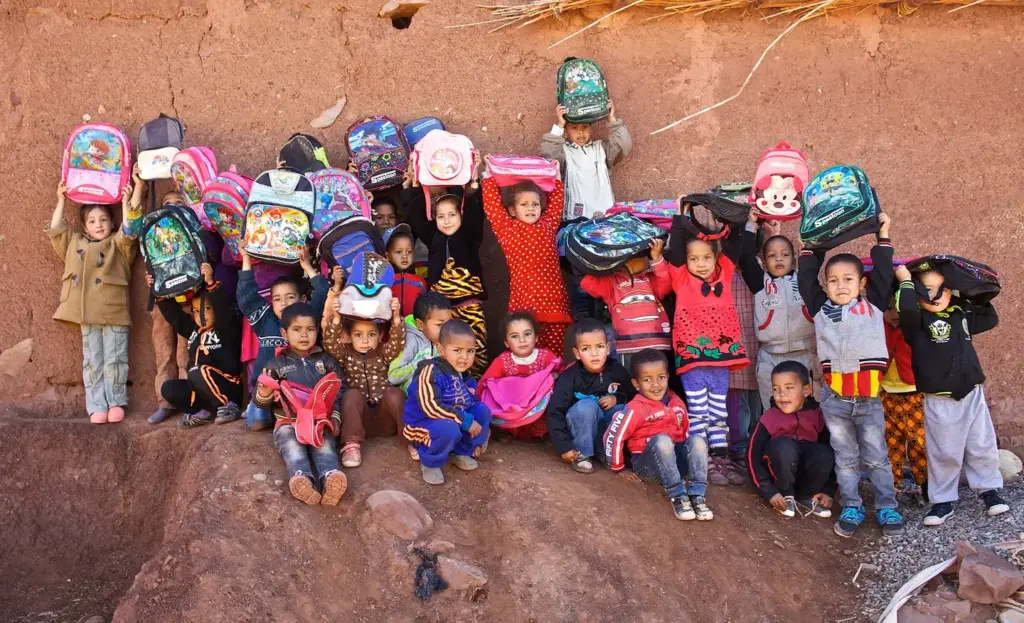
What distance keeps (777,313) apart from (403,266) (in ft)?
6.56

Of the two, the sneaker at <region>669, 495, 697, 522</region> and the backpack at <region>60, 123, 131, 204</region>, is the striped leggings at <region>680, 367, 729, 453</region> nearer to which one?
the sneaker at <region>669, 495, 697, 522</region>

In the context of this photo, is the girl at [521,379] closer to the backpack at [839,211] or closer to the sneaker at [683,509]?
the sneaker at [683,509]

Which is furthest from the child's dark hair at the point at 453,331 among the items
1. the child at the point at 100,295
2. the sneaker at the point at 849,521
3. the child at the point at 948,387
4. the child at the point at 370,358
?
the child at the point at 100,295

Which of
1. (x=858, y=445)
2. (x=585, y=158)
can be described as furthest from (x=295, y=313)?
(x=858, y=445)

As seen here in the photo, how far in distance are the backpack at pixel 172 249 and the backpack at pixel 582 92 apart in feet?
7.15

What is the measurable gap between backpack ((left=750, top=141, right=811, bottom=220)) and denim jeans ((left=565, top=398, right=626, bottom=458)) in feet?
4.63

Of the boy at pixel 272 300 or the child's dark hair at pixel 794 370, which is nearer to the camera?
the child's dark hair at pixel 794 370

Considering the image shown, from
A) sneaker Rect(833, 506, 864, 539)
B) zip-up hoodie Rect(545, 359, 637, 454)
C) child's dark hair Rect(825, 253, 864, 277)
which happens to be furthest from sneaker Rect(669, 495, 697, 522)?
child's dark hair Rect(825, 253, 864, 277)

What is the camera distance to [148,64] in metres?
6.57

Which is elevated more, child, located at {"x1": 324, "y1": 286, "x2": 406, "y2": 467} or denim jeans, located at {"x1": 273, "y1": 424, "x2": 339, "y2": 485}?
child, located at {"x1": 324, "y1": 286, "x2": 406, "y2": 467}

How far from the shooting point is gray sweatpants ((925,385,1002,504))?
5.13 m

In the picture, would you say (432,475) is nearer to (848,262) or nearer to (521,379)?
(521,379)

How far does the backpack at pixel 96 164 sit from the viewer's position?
6242 mm

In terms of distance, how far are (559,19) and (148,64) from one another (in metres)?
2.48
